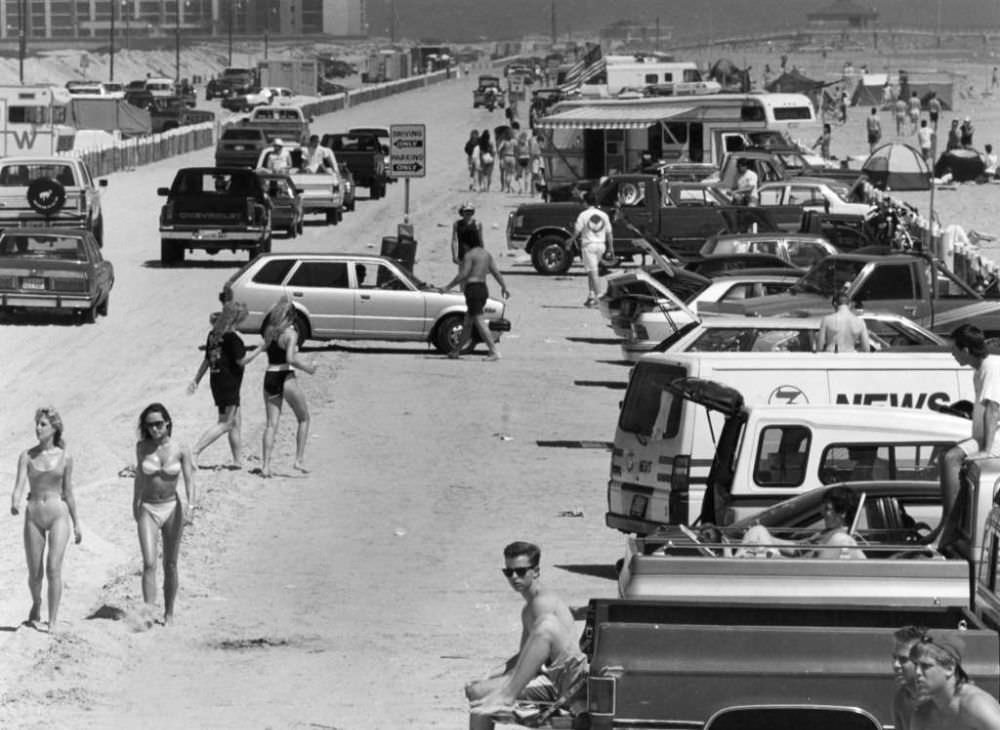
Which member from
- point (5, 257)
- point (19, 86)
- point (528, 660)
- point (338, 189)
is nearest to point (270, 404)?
point (528, 660)

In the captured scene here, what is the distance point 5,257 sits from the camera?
99.1 ft

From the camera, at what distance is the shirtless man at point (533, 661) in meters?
9.80

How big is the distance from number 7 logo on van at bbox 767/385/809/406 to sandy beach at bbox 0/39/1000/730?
1705mm

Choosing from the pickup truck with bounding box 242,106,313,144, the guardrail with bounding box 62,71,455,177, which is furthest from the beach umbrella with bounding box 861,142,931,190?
the guardrail with bounding box 62,71,455,177

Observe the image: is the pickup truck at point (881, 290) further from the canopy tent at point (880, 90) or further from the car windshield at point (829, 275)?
the canopy tent at point (880, 90)

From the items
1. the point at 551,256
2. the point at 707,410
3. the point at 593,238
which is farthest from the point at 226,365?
the point at 551,256

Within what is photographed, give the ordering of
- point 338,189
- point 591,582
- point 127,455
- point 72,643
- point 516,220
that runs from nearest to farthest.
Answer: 1. point 72,643
2. point 591,582
3. point 127,455
4. point 516,220
5. point 338,189

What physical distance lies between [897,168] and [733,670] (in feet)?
170

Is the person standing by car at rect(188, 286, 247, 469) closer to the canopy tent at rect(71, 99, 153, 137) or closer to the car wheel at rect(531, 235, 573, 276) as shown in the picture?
the car wheel at rect(531, 235, 573, 276)

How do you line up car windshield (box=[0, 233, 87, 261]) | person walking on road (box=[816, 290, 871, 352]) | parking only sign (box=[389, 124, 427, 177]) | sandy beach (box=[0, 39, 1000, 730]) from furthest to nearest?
parking only sign (box=[389, 124, 427, 177]) → car windshield (box=[0, 233, 87, 261]) → person walking on road (box=[816, 290, 871, 352]) → sandy beach (box=[0, 39, 1000, 730])

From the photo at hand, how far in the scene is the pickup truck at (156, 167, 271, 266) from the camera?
3816 centimetres

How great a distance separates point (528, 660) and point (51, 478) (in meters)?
4.81

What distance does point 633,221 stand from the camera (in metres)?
38.7

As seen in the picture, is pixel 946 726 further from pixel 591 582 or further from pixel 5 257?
pixel 5 257
